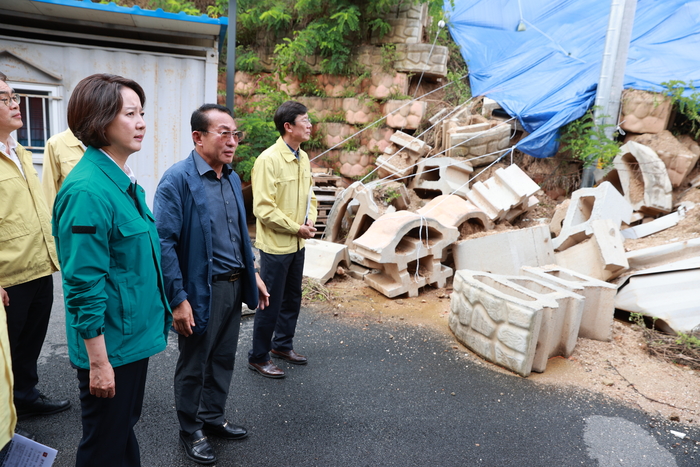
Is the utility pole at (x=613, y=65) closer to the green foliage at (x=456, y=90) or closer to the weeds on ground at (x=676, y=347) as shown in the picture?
the green foliage at (x=456, y=90)

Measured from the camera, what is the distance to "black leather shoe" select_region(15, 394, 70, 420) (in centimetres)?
291

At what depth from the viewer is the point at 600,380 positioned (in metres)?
3.76

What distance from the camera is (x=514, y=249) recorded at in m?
5.45

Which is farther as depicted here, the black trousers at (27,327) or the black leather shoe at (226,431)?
the black leather shoe at (226,431)

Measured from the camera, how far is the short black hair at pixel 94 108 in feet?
5.77

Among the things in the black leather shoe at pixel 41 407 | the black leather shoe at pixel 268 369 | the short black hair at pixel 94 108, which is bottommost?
the black leather shoe at pixel 41 407

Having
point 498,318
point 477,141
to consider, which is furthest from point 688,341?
point 477,141

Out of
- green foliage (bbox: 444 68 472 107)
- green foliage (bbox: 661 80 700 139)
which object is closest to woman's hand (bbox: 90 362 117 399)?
green foliage (bbox: 661 80 700 139)

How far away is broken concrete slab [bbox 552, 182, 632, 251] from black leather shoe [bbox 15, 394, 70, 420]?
544cm

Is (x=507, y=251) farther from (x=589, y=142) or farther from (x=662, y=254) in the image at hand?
(x=589, y=142)

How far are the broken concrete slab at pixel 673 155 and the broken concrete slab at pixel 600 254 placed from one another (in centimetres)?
242

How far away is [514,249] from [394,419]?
9.95 feet

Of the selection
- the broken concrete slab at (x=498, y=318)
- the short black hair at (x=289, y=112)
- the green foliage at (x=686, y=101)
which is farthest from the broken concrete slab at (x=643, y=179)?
the short black hair at (x=289, y=112)

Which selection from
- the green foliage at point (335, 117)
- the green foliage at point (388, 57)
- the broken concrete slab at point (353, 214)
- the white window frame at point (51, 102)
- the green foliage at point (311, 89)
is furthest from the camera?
the green foliage at point (311, 89)
